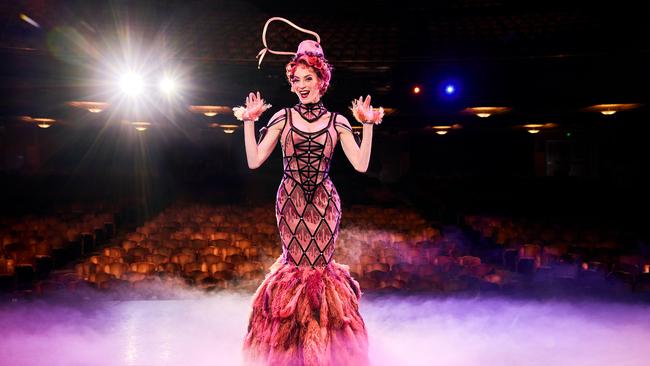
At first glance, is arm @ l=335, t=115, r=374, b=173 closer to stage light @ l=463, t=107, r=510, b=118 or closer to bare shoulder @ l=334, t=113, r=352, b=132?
bare shoulder @ l=334, t=113, r=352, b=132

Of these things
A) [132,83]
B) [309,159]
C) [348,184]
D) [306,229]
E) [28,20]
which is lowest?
[306,229]

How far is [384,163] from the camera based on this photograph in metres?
17.9

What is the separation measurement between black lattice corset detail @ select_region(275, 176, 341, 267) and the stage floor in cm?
102

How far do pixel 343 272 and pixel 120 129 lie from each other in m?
17.7

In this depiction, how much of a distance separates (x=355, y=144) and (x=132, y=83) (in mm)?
8261

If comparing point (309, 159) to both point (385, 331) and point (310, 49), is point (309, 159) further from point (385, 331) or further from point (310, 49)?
point (385, 331)

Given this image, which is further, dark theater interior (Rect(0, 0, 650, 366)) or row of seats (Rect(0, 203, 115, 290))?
row of seats (Rect(0, 203, 115, 290))

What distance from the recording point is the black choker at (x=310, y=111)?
7.41 ft

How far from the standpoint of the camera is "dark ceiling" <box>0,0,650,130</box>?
9.34 m

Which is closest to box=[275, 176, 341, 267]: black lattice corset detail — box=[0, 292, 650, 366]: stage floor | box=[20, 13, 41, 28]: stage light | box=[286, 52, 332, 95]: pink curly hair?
box=[286, 52, 332, 95]: pink curly hair

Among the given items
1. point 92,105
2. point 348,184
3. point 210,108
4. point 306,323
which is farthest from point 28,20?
point 348,184

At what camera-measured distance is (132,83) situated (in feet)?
31.0

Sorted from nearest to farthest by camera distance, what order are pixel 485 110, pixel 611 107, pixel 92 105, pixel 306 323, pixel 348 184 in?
1. pixel 306 323
2. pixel 611 107
3. pixel 92 105
4. pixel 485 110
5. pixel 348 184

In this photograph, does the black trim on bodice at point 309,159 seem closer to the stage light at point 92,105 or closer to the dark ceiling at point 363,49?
the dark ceiling at point 363,49
